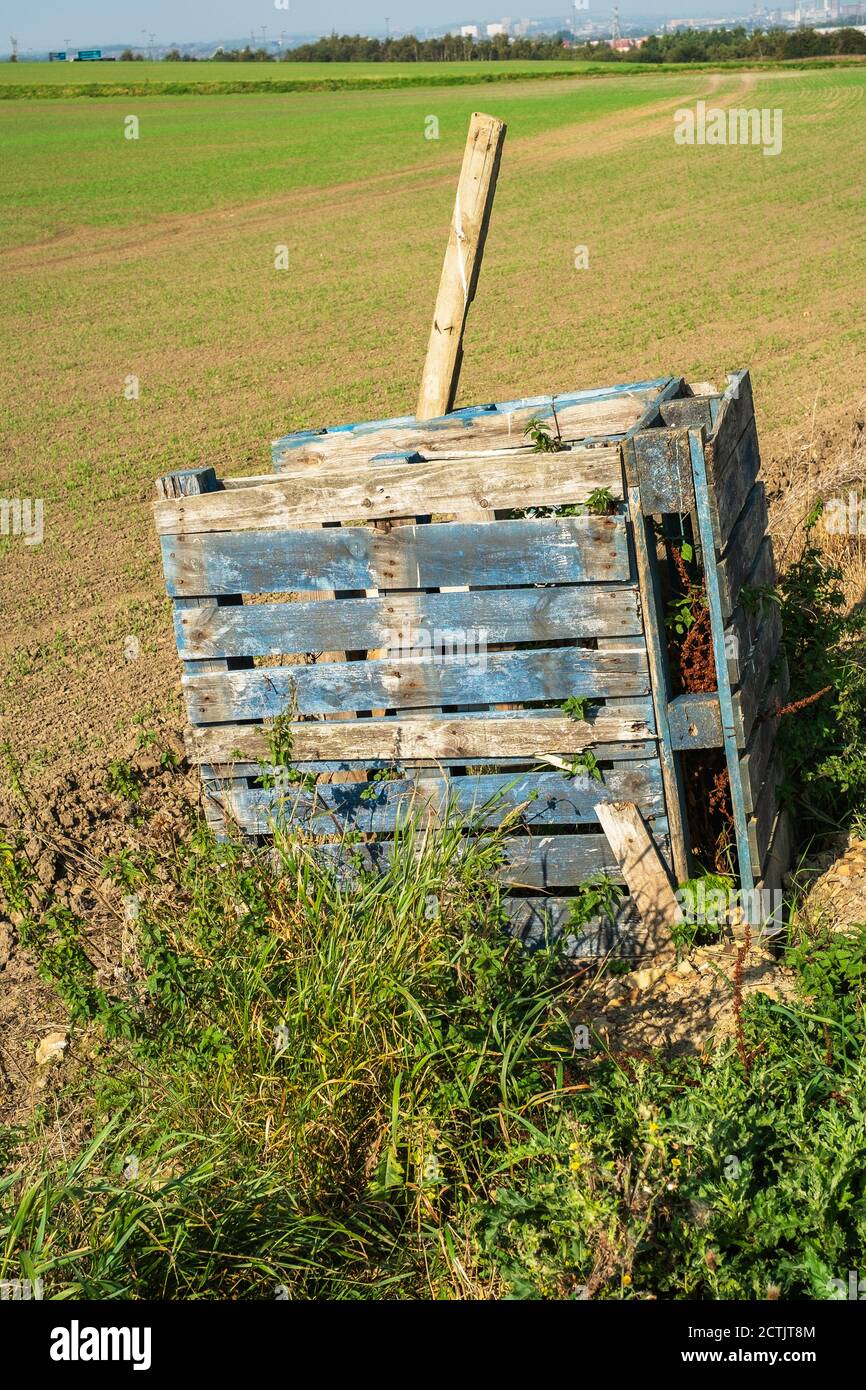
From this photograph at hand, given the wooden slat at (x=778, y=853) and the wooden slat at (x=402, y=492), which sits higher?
the wooden slat at (x=402, y=492)

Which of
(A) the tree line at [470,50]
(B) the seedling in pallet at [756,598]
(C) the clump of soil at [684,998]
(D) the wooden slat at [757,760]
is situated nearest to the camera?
(C) the clump of soil at [684,998]

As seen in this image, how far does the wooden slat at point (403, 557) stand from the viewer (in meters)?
4.50

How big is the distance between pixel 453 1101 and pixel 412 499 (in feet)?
6.80

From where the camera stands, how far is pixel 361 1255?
3.37 m

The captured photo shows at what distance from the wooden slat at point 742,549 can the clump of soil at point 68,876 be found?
2305mm

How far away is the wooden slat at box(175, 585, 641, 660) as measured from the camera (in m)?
4.56

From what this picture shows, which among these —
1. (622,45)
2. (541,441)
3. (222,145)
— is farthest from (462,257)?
(622,45)

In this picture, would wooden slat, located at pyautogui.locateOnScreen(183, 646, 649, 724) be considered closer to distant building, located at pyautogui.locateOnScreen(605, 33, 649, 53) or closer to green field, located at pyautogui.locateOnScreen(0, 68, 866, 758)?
green field, located at pyautogui.locateOnScreen(0, 68, 866, 758)

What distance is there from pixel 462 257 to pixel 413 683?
2.01 metres

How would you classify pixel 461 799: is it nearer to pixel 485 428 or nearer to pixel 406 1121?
pixel 406 1121

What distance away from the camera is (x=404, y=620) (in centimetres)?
472

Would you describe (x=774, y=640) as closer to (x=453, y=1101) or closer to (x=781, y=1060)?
(x=781, y=1060)

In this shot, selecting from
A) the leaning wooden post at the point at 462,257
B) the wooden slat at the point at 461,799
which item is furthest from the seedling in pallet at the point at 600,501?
the leaning wooden post at the point at 462,257

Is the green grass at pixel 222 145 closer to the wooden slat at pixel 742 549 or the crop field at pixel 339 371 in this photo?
the crop field at pixel 339 371
